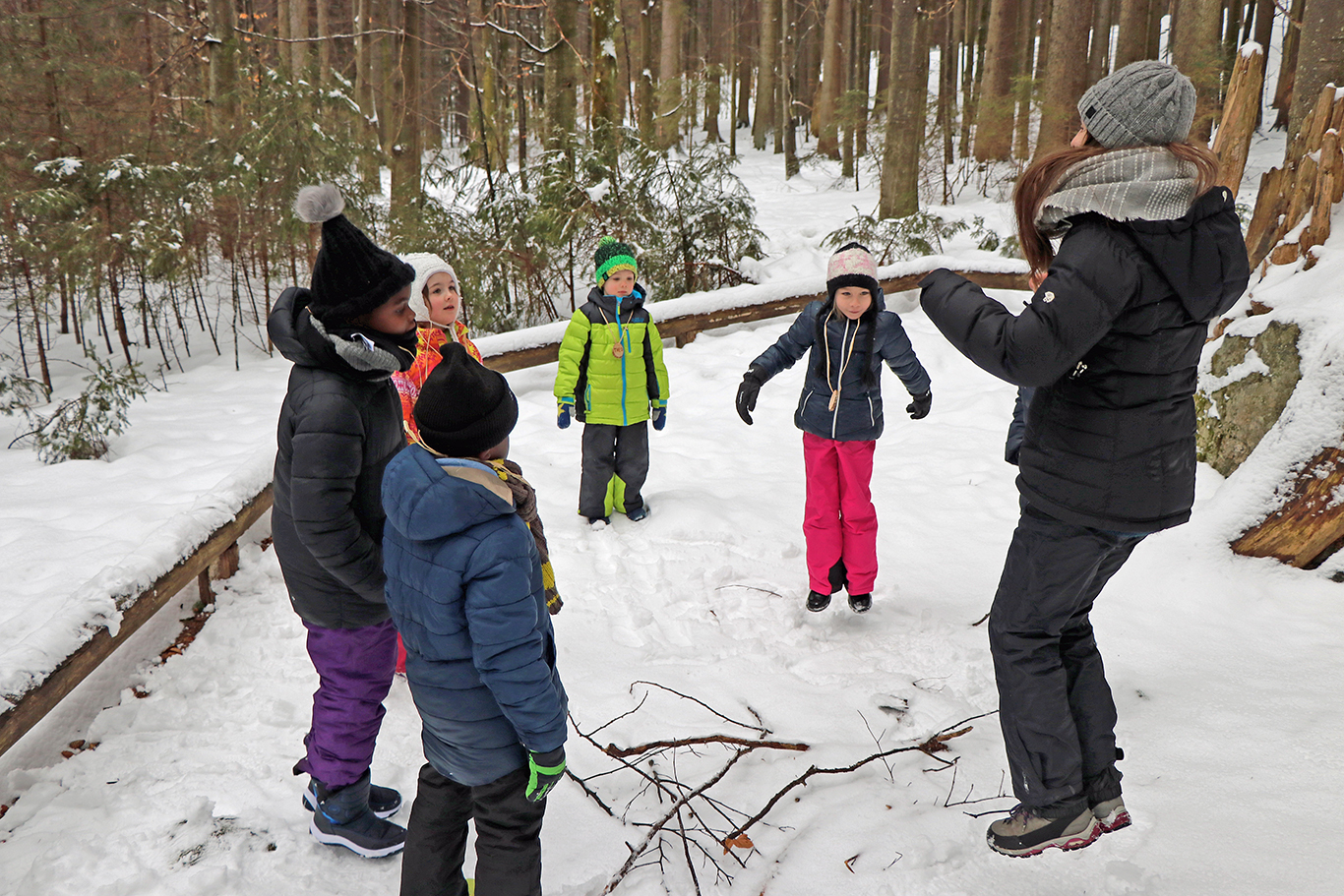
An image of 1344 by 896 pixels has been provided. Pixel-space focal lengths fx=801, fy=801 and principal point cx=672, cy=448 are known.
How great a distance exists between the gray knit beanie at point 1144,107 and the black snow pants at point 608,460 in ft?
10.7

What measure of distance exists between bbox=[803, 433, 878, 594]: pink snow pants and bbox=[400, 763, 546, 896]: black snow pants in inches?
82.5

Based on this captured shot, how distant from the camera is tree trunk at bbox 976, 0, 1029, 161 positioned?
50.0 feet

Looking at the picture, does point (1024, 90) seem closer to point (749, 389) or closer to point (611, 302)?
point (611, 302)

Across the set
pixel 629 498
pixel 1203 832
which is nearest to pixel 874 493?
pixel 629 498

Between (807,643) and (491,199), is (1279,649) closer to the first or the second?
→ (807,643)

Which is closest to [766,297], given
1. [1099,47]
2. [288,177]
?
[288,177]

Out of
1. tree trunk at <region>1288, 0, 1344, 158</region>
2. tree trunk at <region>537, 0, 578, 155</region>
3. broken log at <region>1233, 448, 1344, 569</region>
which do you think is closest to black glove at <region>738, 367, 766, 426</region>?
broken log at <region>1233, 448, 1344, 569</region>

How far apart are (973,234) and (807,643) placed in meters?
9.03

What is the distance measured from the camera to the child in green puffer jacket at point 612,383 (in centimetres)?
463

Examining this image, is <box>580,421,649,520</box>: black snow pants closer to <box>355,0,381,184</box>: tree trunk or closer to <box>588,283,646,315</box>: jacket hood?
Result: <box>588,283,646,315</box>: jacket hood

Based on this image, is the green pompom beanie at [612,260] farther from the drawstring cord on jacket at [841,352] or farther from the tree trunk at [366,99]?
the tree trunk at [366,99]

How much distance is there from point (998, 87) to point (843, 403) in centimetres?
1537

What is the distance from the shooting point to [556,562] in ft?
14.5

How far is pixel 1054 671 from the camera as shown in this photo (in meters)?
2.12
